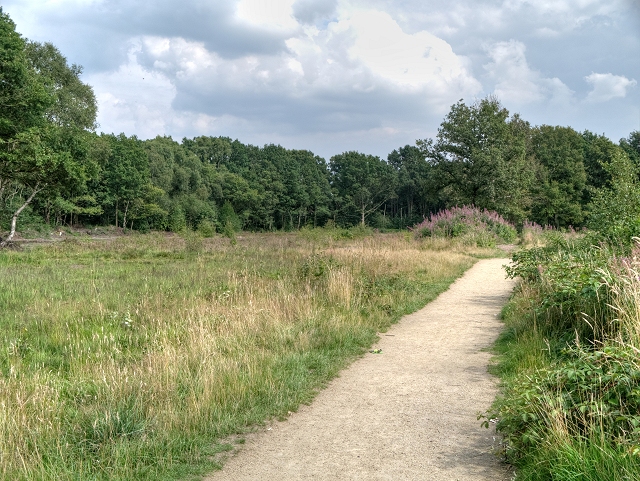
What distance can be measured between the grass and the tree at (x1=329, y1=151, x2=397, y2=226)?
68226 mm

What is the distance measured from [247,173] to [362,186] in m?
21.4

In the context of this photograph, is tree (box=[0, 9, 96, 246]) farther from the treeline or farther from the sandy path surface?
the sandy path surface

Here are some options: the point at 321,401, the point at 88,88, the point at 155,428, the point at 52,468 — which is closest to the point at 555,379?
the point at 321,401

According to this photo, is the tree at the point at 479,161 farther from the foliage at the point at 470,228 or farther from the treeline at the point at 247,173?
the foliage at the point at 470,228

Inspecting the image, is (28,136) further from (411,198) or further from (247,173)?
(411,198)

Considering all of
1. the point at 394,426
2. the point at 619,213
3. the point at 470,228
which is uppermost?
the point at 619,213

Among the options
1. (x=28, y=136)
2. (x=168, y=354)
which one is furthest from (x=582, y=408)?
(x=28, y=136)

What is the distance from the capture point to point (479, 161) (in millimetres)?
34812

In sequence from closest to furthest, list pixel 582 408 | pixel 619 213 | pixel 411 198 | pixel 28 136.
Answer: pixel 582 408 → pixel 619 213 → pixel 28 136 → pixel 411 198

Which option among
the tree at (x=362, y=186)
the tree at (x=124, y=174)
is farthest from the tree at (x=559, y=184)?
the tree at (x=124, y=174)

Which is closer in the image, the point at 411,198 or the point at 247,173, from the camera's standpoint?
the point at 411,198

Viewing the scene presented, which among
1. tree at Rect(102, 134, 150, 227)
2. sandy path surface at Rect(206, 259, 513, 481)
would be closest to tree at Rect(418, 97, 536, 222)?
sandy path surface at Rect(206, 259, 513, 481)

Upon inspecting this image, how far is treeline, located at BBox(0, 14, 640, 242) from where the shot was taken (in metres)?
26.6

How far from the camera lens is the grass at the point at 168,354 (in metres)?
4.52
